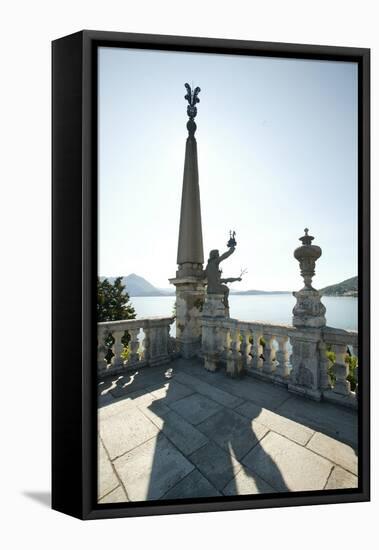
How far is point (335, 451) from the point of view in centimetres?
180

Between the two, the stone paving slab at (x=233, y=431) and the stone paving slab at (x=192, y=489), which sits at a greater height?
the stone paving slab at (x=233, y=431)

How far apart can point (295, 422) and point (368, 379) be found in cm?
91

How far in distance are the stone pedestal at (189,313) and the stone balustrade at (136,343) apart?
10.7 inches

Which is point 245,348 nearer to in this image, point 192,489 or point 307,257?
point 307,257

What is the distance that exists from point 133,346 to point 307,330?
2.74 m

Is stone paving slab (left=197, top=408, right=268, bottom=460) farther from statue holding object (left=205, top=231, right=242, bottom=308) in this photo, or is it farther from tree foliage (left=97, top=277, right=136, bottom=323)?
tree foliage (left=97, top=277, right=136, bottom=323)

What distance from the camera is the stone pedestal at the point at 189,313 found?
13.8 ft

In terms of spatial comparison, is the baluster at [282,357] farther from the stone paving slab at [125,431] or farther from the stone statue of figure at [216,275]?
the stone paving slab at [125,431]

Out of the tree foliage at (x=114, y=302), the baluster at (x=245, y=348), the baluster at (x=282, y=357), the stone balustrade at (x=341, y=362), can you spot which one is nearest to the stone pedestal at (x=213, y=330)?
the baluster at (x=245, y=348)

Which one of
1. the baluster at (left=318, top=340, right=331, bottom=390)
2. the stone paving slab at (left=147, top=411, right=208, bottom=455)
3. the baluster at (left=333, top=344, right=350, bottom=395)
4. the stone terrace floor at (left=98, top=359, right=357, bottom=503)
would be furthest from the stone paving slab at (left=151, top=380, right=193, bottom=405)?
the baluster at (left=333, top=344, right=350, bottom=395)

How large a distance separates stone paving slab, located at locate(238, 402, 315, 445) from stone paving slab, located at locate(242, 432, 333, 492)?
4.7 inches

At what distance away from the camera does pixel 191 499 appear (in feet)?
4.97

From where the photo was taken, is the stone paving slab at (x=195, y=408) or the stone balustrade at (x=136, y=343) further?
the stone balustrade at (x=136, y=343)

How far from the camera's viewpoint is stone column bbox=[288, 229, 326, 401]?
2.60 metres
